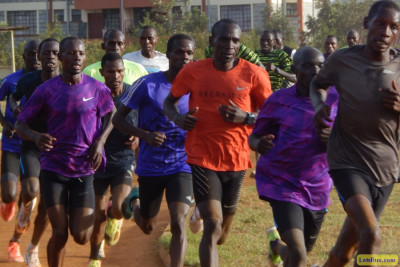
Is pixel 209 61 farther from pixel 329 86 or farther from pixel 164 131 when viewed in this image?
pixel 329 86

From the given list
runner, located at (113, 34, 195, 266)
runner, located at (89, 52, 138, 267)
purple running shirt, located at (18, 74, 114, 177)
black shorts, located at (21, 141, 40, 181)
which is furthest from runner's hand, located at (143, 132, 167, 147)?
black shorts, located at (21, 141, 40, 181)

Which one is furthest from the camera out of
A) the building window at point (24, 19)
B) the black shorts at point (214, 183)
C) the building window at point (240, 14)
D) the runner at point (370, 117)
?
the building window at point (24, 19)

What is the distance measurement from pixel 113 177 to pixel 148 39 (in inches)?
143

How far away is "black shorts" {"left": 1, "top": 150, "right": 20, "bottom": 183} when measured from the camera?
9.62 meters

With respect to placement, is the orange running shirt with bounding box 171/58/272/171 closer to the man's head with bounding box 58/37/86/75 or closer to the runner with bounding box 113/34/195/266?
the runner with bounding box 113/34/195/266

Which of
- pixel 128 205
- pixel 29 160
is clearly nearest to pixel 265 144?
pixel 128 205

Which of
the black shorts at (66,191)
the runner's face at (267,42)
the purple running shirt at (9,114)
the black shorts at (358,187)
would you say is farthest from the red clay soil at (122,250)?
the runner's face at (267,42)

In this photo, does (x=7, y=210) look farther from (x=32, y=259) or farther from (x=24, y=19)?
(x=24, y=19)

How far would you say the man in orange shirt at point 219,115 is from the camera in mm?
6797

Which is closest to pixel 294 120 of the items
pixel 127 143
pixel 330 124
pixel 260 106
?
pixel 330 124

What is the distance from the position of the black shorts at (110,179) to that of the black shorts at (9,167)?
140 cm

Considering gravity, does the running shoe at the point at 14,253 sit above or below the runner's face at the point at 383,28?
below

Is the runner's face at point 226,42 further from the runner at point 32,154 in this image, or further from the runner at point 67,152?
the runner at point 32,154

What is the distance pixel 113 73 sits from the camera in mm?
8938
